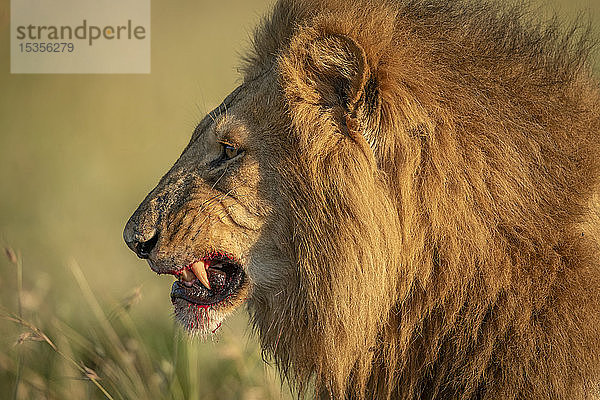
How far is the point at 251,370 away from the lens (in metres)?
4.21

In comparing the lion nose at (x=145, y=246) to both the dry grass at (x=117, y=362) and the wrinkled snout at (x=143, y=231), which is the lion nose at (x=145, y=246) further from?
the dry grass at (x=117, y=362)

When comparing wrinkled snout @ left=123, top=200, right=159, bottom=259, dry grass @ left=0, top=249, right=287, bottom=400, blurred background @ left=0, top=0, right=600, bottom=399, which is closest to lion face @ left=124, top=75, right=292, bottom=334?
wrinkled snout @ left=123, top=200, right=159, bottom=259

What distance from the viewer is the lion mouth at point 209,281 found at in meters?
2.83

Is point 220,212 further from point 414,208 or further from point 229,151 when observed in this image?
point 414,208

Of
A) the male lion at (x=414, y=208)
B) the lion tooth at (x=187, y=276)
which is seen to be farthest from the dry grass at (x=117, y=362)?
the male lion at (x=414, y=208)

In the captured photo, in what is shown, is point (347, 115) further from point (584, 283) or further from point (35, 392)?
point (35, 392)

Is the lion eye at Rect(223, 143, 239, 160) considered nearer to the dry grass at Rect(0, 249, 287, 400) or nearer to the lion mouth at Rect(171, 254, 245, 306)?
the lion mouth at Rect(171, 254, 245, 306)

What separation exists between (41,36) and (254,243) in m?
5.81

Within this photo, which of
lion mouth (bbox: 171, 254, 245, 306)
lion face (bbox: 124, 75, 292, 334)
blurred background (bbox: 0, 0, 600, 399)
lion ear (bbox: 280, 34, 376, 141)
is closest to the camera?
lion ear (bbox: 280, 34, 376, 141)

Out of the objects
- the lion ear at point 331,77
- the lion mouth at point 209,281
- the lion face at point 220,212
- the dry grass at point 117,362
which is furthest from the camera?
the dry grass at point 117,362

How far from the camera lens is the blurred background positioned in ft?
12.7

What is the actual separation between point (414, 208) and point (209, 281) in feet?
2.46

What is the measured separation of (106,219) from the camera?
7586mm

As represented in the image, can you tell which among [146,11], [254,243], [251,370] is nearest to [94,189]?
[146,11]
